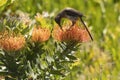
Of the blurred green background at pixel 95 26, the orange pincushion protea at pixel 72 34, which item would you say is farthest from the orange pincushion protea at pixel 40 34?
the blurred green background at pixel 95 26

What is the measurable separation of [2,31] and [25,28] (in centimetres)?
14

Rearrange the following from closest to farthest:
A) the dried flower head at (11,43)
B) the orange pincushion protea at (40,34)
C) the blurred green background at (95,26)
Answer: the dried flower head at (11,43) < the orange pincushion protea at (40,34) < the blurred green background at (95,26)

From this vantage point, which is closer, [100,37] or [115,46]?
[115,46]

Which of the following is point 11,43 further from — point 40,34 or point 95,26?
point 95,26

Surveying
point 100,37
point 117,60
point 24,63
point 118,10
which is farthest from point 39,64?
point 118,10

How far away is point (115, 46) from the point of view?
4305mm

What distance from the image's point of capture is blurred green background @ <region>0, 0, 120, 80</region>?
369 centimetres

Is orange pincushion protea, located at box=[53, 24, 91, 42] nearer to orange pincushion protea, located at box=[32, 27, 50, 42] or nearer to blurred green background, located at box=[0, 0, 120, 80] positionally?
orange pincushion protea, located at box=[32, 27, 50, 42]

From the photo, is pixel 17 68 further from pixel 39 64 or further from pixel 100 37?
pixel 100 37

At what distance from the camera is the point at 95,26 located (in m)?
4.77

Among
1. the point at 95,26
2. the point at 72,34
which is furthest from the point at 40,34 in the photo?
the point at 95,26

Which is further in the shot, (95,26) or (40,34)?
(95,26)

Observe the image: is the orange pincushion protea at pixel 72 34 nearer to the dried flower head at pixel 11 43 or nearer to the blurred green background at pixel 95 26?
the dried flower head at pixel 11 43

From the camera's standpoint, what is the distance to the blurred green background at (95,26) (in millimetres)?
3689
